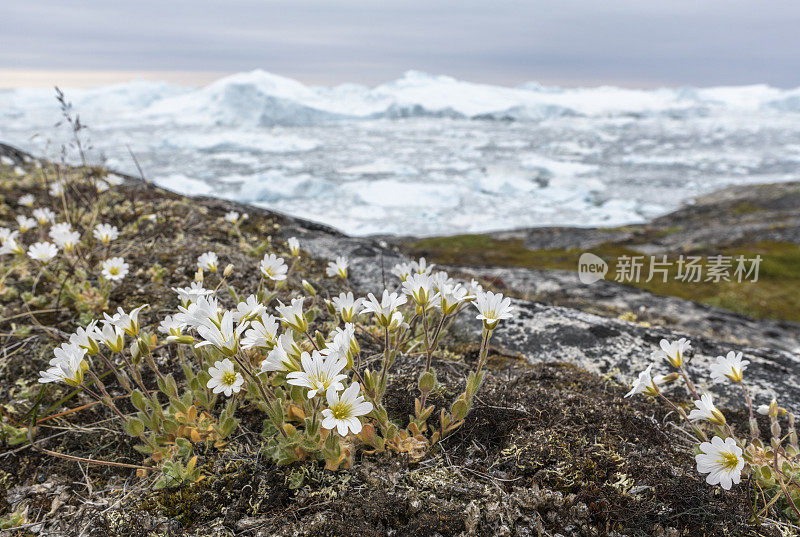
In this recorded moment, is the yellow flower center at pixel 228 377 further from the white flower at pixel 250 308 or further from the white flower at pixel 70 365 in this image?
the white flower at pixel 70 365

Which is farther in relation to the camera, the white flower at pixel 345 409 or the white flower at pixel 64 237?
the white flower at pixel 64 237

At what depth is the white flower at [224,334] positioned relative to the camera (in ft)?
5.51

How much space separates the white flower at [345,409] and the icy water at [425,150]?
4.76m

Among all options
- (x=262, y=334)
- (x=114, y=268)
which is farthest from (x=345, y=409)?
(x=114, y=268)

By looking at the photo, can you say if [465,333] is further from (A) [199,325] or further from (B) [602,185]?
(B) [602,185]

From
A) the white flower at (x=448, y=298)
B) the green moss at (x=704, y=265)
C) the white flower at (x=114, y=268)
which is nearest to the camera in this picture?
the white flower at (x=448, y=298)

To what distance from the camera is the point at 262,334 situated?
1810 mm

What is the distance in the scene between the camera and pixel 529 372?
2797mm

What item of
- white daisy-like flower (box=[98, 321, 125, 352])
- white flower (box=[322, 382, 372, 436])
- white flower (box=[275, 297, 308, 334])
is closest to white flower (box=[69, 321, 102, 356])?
white daisy-like flower (box=[98, 321, 125, 352])

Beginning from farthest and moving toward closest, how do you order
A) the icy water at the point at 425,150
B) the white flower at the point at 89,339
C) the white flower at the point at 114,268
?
the icy water at the point at 425,150 → the white flower at the point at 114,268 → the white flower at the point at 89,339

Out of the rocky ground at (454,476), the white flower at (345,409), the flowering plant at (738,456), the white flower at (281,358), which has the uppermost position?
the white flower at (281,358)

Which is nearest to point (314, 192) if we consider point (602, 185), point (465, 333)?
point (602, 185)

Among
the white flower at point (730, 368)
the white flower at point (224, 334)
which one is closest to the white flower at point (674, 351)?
the white flower at point (730, 368)

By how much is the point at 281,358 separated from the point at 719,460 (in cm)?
165
